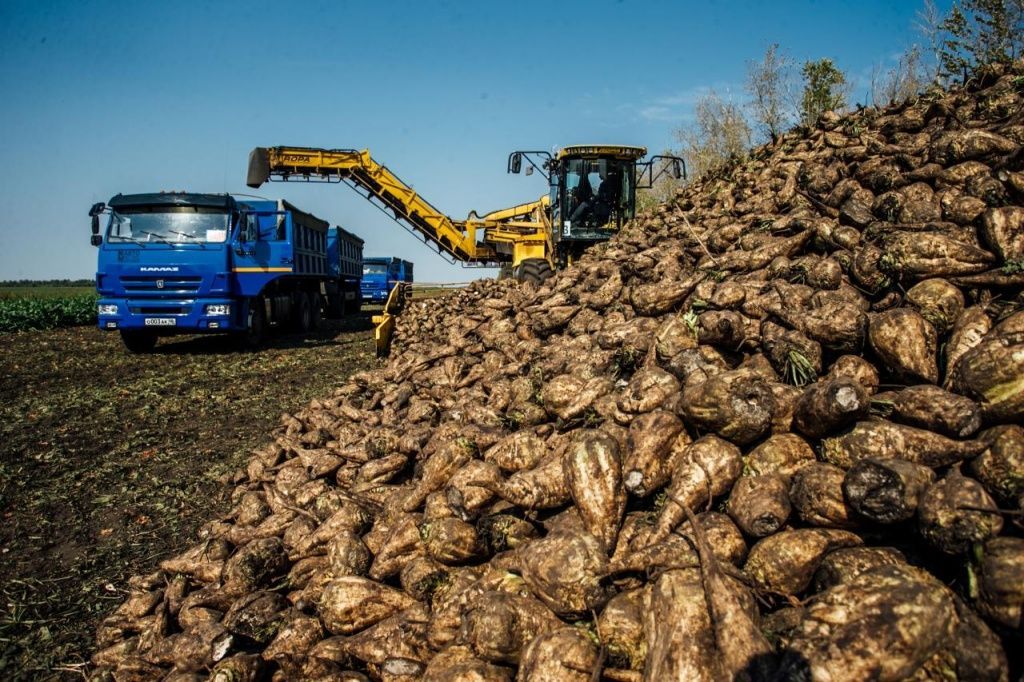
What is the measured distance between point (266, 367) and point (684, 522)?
12.3 metres

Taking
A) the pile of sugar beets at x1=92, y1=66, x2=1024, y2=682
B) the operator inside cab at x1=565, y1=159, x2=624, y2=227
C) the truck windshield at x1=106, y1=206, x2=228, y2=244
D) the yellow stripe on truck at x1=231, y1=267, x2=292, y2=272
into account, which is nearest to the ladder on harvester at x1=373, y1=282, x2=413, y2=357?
the yellow stripe on truck at x1=231, y1=267, x2=292, y2=272

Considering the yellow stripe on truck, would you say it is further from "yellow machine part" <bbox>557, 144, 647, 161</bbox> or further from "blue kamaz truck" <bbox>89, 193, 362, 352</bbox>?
"yellow machine part" <bbox>557, 144, 647, 161</bbox>

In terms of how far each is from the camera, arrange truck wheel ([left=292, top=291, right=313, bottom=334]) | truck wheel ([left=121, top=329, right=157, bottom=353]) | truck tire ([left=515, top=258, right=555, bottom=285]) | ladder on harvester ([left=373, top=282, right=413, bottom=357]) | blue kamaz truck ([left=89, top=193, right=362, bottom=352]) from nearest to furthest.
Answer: ladder on harvester ([left=373, top=282, right=413, bottom=357]) < blue kamaz truck ([left=89, top=193, right=362, bottom=352]) < truck tire ([left=515, top=258, right=555, bottom=285]) < truck wheel ([left=121, top=329, right=157, bottom=353]) < truck wheel ([left=292, top=291, right=313, bottom=334])

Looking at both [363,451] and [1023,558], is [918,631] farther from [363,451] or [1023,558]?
[363,451]

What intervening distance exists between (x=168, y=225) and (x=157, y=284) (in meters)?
1.45

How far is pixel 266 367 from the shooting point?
1375 centimetres

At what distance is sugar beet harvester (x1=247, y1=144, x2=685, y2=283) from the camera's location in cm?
1407

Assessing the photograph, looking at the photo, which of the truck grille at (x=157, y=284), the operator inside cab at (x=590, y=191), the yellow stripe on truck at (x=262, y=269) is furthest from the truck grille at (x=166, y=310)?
the operator inside cab at (x=590, y=191)

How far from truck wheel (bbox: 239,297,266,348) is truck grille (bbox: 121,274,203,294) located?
1713 mm

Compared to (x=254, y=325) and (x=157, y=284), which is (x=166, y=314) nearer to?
(x=157, y=284)

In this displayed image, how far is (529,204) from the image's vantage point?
21609 mm

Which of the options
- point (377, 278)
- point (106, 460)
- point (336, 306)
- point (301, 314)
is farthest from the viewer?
point (377, 278)

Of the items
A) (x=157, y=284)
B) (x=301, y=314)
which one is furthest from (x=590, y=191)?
(x=301, y=314)

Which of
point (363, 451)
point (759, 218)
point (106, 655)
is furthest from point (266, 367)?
point (759, 218)
